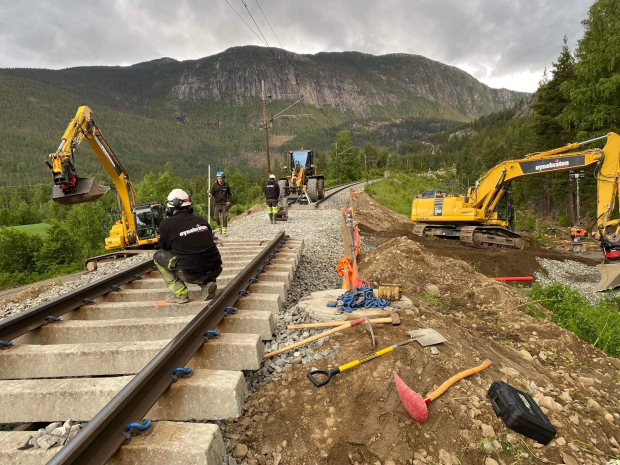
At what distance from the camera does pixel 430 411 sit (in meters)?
2.42

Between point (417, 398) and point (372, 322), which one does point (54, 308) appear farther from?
point (417, 398)

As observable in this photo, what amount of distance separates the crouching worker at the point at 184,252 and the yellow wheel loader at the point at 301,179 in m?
14.1

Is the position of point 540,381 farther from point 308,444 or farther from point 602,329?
point 602,329

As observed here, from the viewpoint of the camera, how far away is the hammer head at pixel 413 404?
2.31m

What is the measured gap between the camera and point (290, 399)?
8.93 ft

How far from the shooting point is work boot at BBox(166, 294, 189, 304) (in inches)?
171

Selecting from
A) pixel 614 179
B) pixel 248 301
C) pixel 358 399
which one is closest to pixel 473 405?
pixel 358 399

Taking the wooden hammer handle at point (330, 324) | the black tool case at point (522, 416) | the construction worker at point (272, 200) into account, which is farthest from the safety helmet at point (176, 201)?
the construction worker at point (272, 200)

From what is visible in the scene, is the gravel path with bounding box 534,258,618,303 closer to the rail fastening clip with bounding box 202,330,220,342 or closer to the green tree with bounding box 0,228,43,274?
the rail fastening clip with bounding box 202,330,220,342

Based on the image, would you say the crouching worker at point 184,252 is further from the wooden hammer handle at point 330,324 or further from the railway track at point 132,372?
the wooden hammer handle at point 330,324

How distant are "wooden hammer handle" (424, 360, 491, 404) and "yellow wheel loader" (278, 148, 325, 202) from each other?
15991mm

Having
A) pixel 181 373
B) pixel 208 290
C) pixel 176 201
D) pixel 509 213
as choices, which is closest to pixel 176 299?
pixel 208 290

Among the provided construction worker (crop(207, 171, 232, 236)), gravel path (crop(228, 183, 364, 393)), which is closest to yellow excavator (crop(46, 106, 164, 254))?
construction worker (crop(207, 171, 232, 236))

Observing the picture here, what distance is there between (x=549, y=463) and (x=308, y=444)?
1495 millimetres
